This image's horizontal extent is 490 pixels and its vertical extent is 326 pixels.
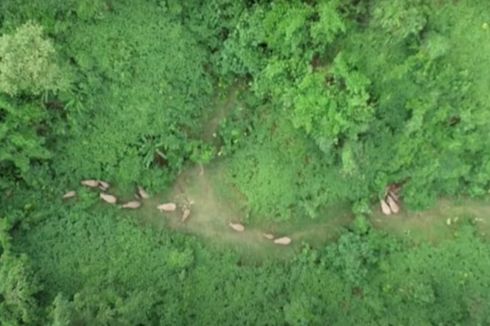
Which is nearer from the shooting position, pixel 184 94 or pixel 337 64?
pixel 337 64

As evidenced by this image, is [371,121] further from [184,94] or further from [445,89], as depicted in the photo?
[184,94]

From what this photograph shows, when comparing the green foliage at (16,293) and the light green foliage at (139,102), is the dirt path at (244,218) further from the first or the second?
the green foliage at (16,293)

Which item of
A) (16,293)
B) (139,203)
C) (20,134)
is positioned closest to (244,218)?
(139,203)

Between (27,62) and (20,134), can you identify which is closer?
(27,62)

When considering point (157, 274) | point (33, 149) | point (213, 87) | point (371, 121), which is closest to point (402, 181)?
point (371, 121)

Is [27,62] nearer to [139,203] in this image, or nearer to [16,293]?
[139,203]
